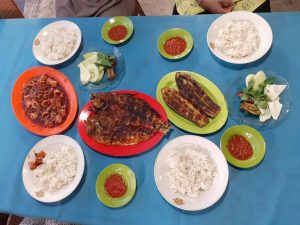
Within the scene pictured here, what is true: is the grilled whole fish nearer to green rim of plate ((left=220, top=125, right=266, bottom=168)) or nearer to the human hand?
green rim of plate ((left=220, top=125, right=266, bottom=168))

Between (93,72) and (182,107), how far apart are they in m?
0.63

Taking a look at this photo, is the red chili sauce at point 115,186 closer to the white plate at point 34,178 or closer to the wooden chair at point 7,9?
the white plate at point 34,178

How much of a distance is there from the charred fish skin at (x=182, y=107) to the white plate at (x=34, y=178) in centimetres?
58

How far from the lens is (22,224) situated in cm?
198

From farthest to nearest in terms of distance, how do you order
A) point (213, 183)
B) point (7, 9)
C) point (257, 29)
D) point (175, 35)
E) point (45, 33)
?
point (7, 9) < point (45, 33) < point (175, 35) < point (257, 29) < point (213, 183)

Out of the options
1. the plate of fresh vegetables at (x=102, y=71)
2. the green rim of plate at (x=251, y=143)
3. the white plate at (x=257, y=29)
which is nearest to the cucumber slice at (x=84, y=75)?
the plate of fresh vegetables at (x=102, y=71)

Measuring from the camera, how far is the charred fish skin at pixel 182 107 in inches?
60.2

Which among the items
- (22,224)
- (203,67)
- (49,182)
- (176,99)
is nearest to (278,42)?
(203,67)

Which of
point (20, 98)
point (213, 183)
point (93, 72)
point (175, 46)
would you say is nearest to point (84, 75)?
point (93, 72)

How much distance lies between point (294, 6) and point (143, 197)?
8.53ft

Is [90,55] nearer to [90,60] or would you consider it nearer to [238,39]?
[90,60]

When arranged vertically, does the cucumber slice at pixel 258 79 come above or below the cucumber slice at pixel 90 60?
below

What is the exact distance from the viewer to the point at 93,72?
5.91 feet

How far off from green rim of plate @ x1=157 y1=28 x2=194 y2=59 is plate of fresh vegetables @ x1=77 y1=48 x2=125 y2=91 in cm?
27
